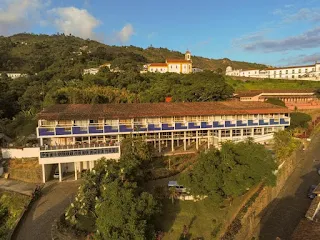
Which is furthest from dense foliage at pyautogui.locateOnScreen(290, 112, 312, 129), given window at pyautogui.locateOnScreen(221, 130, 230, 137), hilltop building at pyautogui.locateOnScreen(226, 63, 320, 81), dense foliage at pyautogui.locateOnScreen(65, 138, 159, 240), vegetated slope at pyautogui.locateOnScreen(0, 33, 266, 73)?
vegetated slope at pyautogui.locateOnScreen(0, 33, 266, 73)

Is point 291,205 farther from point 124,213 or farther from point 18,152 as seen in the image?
point 18,152

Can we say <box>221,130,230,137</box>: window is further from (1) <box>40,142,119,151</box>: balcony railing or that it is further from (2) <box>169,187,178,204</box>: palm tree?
(2) <box>169,187,178,204</box>: palm tree

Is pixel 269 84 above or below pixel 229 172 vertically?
above

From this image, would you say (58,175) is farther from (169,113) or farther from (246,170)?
(246,170)

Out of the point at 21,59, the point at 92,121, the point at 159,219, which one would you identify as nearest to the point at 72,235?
the point at 159,219

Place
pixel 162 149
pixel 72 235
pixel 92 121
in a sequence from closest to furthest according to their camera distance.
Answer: pixel 72 235 < pixel 92 121 < pixel 162 149

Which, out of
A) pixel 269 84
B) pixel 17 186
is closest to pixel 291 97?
pixel 269 84
